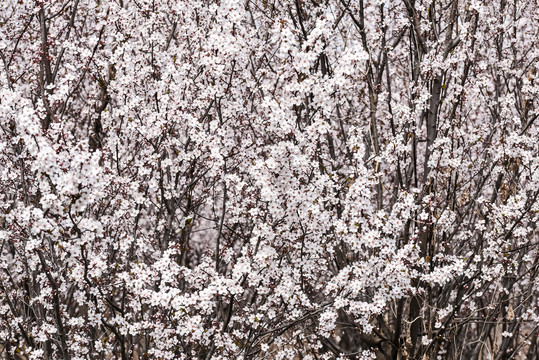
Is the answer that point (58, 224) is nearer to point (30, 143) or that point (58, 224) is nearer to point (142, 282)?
point (30, 143)

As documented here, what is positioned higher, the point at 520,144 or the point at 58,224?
the point at 520,144

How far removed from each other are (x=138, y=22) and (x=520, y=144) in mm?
5308

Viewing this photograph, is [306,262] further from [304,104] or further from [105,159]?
[105,159]

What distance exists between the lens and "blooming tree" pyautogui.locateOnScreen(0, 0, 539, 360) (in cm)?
543

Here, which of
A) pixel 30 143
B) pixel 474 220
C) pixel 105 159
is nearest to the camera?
pixel 30 143

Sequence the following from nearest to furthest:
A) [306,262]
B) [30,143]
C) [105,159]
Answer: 1. [30,143]
2. [306,262]
3. [105,159]

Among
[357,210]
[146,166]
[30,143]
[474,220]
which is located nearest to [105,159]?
[146,166]

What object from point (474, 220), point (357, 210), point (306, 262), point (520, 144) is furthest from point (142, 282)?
point (474, 220)

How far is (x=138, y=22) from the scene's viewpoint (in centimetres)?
752

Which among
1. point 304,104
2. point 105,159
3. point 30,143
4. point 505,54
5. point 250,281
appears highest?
point 505,54

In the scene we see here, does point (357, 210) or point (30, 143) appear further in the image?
point (357, 210)

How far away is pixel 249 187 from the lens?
266 inches

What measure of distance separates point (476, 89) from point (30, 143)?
6.05 meters

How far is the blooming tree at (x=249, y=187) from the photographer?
5434mm
